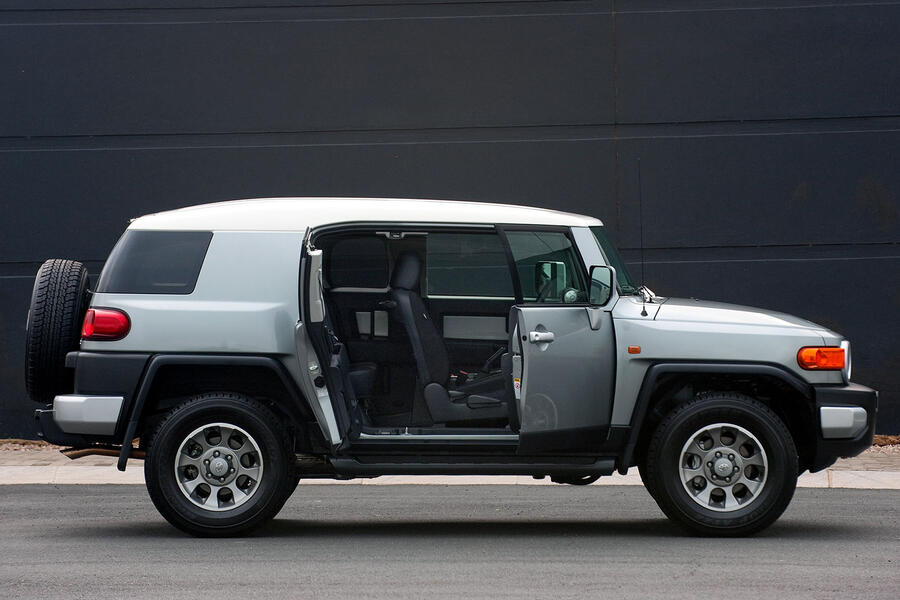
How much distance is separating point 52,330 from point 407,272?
2194mm

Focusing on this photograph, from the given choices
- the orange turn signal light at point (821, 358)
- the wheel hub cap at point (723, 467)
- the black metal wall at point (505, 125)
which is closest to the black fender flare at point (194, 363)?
the wheel hub cap at point (723, 467)

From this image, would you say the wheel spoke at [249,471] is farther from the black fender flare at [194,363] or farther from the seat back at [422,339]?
the seat back at [422,339]

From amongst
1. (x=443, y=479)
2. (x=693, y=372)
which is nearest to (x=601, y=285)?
(x=693, y=372)

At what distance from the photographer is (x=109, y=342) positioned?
824 centimetres

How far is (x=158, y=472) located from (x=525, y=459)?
218cm

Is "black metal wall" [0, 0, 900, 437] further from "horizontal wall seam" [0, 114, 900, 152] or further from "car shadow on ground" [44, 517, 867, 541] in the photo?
"car shadow on ground" [44, 517, 867, 541]

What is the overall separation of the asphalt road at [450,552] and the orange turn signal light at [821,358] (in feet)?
3.40

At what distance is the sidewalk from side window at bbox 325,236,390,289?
341cm

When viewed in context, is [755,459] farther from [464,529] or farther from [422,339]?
[422,339]

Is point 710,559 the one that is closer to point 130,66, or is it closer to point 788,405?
point 788,405

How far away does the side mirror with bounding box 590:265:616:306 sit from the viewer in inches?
322

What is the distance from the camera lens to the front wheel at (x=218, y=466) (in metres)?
8.13

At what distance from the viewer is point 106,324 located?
8234mm

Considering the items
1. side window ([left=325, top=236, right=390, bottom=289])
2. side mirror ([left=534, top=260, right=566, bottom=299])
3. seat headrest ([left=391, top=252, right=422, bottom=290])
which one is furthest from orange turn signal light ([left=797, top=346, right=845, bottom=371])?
A: side window ([left=325, top=236, right=390, bottom=289])
